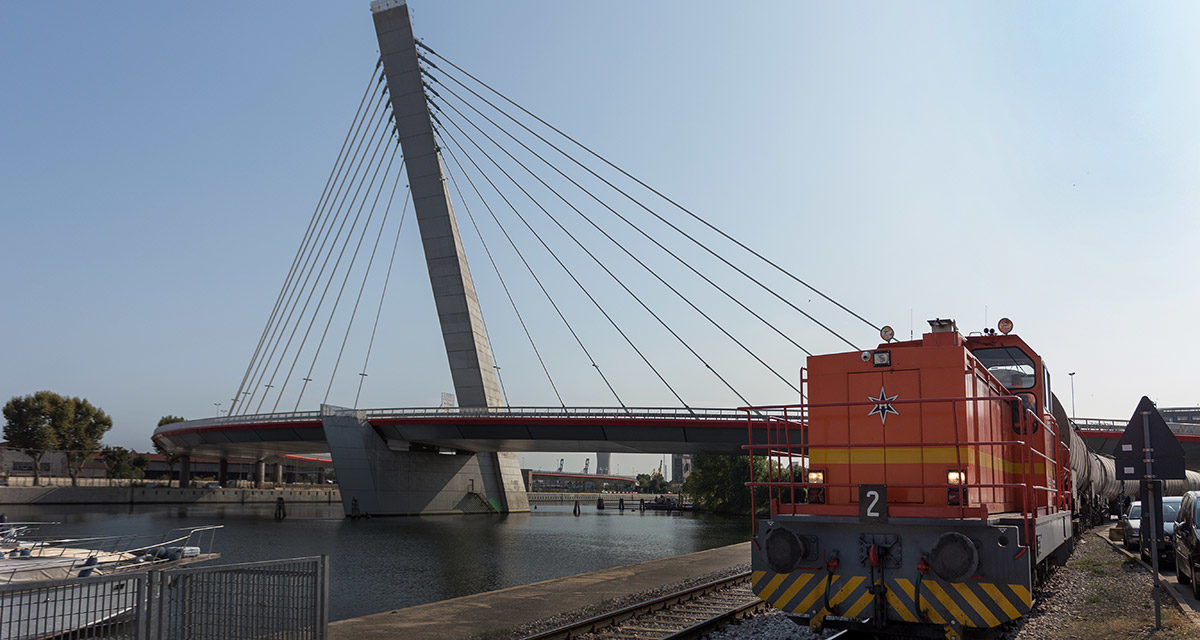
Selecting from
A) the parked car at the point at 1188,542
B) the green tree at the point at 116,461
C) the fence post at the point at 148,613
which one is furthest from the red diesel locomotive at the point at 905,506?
the green tree at the point at 116,461

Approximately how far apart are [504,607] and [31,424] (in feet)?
272

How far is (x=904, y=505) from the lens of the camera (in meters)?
9.23

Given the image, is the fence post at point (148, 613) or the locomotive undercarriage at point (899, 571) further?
the locomotive undercarriage at point (899, 571)

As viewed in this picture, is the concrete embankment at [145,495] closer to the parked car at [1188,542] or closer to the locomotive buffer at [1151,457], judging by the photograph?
the parked car at [1188,542]

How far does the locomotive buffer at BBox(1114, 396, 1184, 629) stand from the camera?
407 inches

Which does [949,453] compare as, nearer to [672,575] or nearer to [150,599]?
[150,599]

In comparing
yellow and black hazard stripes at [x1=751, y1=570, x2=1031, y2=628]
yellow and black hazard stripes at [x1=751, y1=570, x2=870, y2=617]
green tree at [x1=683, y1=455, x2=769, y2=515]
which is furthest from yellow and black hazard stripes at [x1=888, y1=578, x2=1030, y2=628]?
green tree at [x1=683, y1=455, x2=769, y2=515]

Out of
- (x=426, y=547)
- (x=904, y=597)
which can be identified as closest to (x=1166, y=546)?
(x=904, y=597)

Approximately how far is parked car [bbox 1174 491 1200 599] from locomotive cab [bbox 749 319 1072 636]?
475cm

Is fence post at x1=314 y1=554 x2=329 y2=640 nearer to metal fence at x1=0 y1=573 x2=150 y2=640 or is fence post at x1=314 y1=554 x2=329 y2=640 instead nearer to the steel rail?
metal fence at x1=0 y1=573 x2=150 y2=640

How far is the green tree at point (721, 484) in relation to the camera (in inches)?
2720

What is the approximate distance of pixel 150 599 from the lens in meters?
7.05

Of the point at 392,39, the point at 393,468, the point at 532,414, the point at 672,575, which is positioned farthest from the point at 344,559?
the point at 392,39

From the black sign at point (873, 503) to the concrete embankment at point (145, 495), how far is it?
77059 mm
